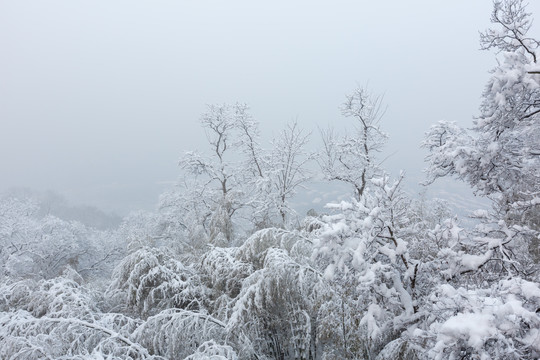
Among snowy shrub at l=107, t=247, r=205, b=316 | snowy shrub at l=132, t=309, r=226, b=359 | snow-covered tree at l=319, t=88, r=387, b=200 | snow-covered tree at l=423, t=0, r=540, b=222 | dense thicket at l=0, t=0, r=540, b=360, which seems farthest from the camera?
snow-covered tree at l=319, t=88, r=387, b=200

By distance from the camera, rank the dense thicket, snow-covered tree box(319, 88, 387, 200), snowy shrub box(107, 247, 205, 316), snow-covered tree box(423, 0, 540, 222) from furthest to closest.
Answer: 1. snow-covered tree box(319, 88, 387, 200)
2. snowy shrub box(107, 247, 205, 316)
3. snow-covered tree box(423, 0, 540, 222)
4. the dense thicket

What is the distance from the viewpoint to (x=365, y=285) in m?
3.88

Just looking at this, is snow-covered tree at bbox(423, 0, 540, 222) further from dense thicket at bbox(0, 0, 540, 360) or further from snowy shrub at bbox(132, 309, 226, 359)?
snowy shrub at bbox(132, 309, 226, 359)

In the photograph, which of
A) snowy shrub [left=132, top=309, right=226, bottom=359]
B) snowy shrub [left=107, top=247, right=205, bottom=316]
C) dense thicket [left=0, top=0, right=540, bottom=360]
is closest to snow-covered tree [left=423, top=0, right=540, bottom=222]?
dense thicket [left=0, top=0, right=540, bottom=360]

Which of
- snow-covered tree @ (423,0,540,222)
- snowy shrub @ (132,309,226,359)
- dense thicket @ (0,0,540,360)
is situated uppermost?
snow-covered tree @ (423,0,540,222)

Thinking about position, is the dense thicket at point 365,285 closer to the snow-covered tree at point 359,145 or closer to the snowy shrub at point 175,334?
the snowy shrub at point 175,334

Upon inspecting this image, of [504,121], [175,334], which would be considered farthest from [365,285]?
[175,334]

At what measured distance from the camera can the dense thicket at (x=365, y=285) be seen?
3160mm

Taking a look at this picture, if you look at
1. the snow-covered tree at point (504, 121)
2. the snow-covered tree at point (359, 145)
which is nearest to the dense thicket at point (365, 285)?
the snow-covered tree at point (504, 121)

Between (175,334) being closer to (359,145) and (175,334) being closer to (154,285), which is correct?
(154,285)

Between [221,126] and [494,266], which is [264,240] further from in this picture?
[221,126]

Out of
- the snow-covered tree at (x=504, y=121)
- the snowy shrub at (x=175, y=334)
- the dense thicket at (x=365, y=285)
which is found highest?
the snow-covered tree at (x=504, y=121)

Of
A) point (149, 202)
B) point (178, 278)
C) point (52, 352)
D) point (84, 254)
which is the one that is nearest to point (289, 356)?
point (178, 278)

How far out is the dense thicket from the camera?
3.16 metres
